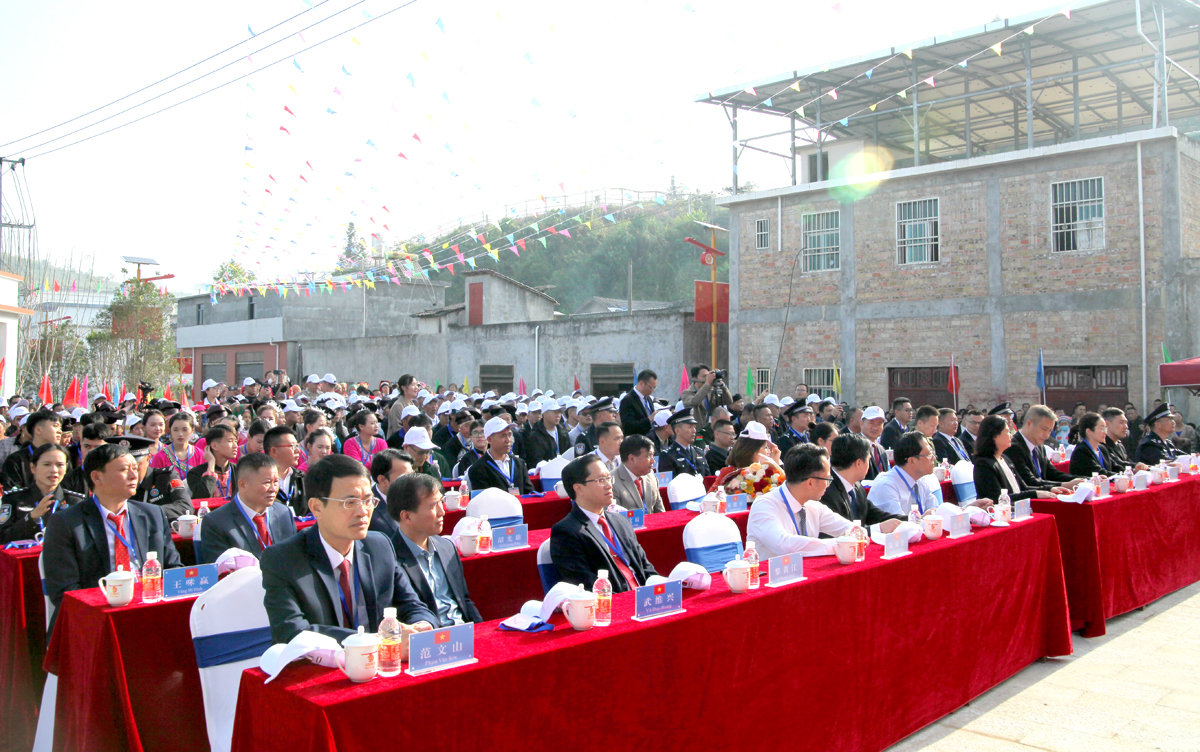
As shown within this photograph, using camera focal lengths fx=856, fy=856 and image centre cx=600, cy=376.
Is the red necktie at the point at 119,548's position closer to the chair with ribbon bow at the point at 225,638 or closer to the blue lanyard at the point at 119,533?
the blue lanyard at the point at 119,533

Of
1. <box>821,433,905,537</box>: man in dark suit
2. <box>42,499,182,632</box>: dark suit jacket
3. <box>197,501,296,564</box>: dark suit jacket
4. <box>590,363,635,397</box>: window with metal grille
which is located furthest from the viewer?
<box>590,363,635,397</box>: window with metal grille

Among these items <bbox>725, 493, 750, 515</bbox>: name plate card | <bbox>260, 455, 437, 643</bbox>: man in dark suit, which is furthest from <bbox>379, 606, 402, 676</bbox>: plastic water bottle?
<bbox>725, 493, 750, 515</bbox>: name plate card

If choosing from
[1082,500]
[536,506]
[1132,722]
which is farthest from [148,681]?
[1082,500]

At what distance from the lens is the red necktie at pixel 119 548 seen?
3.79 metres

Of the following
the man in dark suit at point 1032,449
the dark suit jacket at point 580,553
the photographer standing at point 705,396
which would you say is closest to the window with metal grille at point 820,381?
the photographer standing at point 705,396

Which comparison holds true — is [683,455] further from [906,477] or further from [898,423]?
[898,423]

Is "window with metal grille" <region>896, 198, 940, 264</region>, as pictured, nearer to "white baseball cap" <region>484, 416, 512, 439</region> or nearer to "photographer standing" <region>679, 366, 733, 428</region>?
"photographer standing" <region>679, 366, 733, 428</region>

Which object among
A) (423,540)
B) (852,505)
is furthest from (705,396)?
(423,540)

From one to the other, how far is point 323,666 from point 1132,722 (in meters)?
3.74

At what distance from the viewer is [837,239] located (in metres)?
17.8

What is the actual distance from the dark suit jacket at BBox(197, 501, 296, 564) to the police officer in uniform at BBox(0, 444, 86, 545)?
0.93m

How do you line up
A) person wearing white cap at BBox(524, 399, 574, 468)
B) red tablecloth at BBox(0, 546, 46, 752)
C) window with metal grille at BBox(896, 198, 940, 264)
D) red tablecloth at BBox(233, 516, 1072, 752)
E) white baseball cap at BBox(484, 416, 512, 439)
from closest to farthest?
red tablecloth at BBox(233, 516, 1072, 752) → red tablecloth at BBox(0, 546, 46, 752) → white baseball cap at BBox(484, 416, 512, 439) → person wearing white cap at BBox(524, 399, 574, 468) → window with metal grille at BBox(896, 198, 940, 264)

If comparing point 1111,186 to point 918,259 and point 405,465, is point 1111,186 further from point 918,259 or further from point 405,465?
point 405,465

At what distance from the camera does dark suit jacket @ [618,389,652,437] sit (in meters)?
9.19
